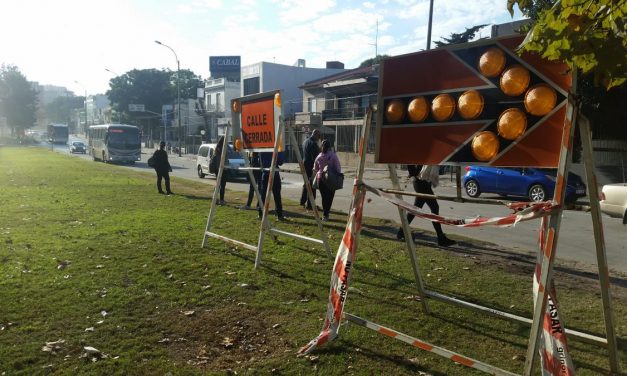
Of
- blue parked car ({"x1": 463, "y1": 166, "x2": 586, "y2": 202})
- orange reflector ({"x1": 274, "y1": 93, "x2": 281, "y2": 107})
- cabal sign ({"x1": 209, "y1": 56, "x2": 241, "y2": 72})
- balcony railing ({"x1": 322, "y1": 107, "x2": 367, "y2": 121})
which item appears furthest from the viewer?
cabal sign ({"x1": 209, "y1": 56, "x2": 241, "y2": 72})

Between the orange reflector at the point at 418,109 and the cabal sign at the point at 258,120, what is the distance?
3.08m

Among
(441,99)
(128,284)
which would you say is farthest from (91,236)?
(441,99)

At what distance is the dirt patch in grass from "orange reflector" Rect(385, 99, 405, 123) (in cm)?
203

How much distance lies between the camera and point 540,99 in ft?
10.2

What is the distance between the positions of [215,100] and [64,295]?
65.7m

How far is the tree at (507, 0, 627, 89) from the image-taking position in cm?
277

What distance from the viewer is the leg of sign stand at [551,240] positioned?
9.35 feet

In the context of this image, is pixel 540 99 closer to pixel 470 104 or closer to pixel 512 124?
pixel 512 124

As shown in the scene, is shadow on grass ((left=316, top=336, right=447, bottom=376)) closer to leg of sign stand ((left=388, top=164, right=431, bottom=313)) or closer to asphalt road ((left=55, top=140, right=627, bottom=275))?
leg of sign stand ((left=388, top=164, right=431, bottom=313))

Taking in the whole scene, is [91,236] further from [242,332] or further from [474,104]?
[474,104]

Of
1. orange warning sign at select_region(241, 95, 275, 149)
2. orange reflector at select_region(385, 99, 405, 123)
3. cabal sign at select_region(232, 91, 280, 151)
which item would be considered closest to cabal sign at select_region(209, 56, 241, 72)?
cabal sign at select_region(232, 91, 280, 151)

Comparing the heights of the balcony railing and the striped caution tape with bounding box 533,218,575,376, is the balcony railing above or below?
above

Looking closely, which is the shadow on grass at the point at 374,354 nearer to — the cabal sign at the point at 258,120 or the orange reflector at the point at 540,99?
the orange reflector at the point at 540,99

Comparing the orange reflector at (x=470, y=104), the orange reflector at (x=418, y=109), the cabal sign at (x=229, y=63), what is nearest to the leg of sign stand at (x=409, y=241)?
the orange reflector at (x=418, y=109)
